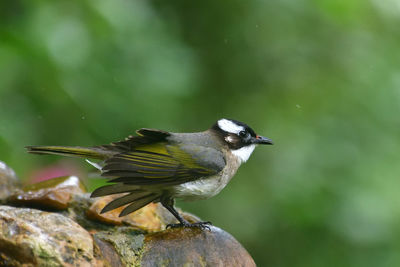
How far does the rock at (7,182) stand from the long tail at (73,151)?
375 mm

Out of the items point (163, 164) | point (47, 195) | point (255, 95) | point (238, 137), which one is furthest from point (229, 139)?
point (255, 95)

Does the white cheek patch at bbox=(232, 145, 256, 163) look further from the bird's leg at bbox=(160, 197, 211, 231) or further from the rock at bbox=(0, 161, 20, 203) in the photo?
the rock at bbox=(0, 161, 20, 203)

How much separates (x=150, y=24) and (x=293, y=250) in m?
2.71

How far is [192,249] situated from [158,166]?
73 centimetres

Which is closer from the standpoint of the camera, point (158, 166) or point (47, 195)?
point (47, 195)

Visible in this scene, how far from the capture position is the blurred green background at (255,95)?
537cm

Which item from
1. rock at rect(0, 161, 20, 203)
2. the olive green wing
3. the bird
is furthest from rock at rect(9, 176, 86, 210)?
the olive green wing

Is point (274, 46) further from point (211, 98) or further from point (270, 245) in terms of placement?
point (270, 245)

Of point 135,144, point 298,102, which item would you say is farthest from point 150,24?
point 298,102

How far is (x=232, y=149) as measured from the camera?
5188mm

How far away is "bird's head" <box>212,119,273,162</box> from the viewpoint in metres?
5.21

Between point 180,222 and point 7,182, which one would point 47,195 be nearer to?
point 7,182

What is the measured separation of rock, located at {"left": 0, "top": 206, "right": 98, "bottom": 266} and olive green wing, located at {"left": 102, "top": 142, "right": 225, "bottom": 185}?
2.44 feet

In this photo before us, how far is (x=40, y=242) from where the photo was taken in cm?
327
